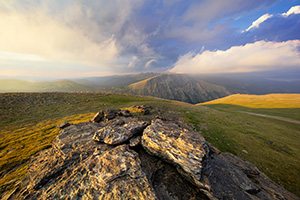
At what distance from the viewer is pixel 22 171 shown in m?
11.6

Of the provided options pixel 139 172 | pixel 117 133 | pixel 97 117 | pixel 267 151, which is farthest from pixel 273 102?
pixel 97 117

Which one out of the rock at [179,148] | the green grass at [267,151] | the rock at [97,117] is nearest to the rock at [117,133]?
the rock at [179,148]

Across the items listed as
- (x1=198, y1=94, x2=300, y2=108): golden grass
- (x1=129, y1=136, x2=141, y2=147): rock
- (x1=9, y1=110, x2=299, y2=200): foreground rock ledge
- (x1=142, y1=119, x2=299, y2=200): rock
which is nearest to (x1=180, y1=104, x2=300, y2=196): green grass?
(x1=9, y1=110, x2=299, y2=200): foreground rock ledge

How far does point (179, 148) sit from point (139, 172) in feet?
14.3

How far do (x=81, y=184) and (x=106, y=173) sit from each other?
1.88 meters

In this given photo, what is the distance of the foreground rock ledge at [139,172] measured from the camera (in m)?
7.66

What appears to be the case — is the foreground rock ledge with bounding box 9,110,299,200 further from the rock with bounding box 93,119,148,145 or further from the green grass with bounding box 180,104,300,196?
the green grass with bounding box 180,104,300,196

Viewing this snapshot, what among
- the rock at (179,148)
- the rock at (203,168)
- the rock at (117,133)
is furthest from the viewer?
the rock at (117,133)

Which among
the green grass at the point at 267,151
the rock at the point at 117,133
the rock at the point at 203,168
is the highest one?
the rock at the point at 117,133

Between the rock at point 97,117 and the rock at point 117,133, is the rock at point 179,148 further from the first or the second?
the rock at point 97,117

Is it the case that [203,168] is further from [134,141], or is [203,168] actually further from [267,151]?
[267,151]

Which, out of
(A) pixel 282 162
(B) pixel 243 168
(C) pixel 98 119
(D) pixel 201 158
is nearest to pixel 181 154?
(D) pixel 201 158

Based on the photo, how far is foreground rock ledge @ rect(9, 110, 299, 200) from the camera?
7.66 meters

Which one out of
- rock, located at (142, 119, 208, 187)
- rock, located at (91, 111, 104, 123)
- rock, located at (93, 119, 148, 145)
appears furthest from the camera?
rock, located at (91, 111, 104, 123)
